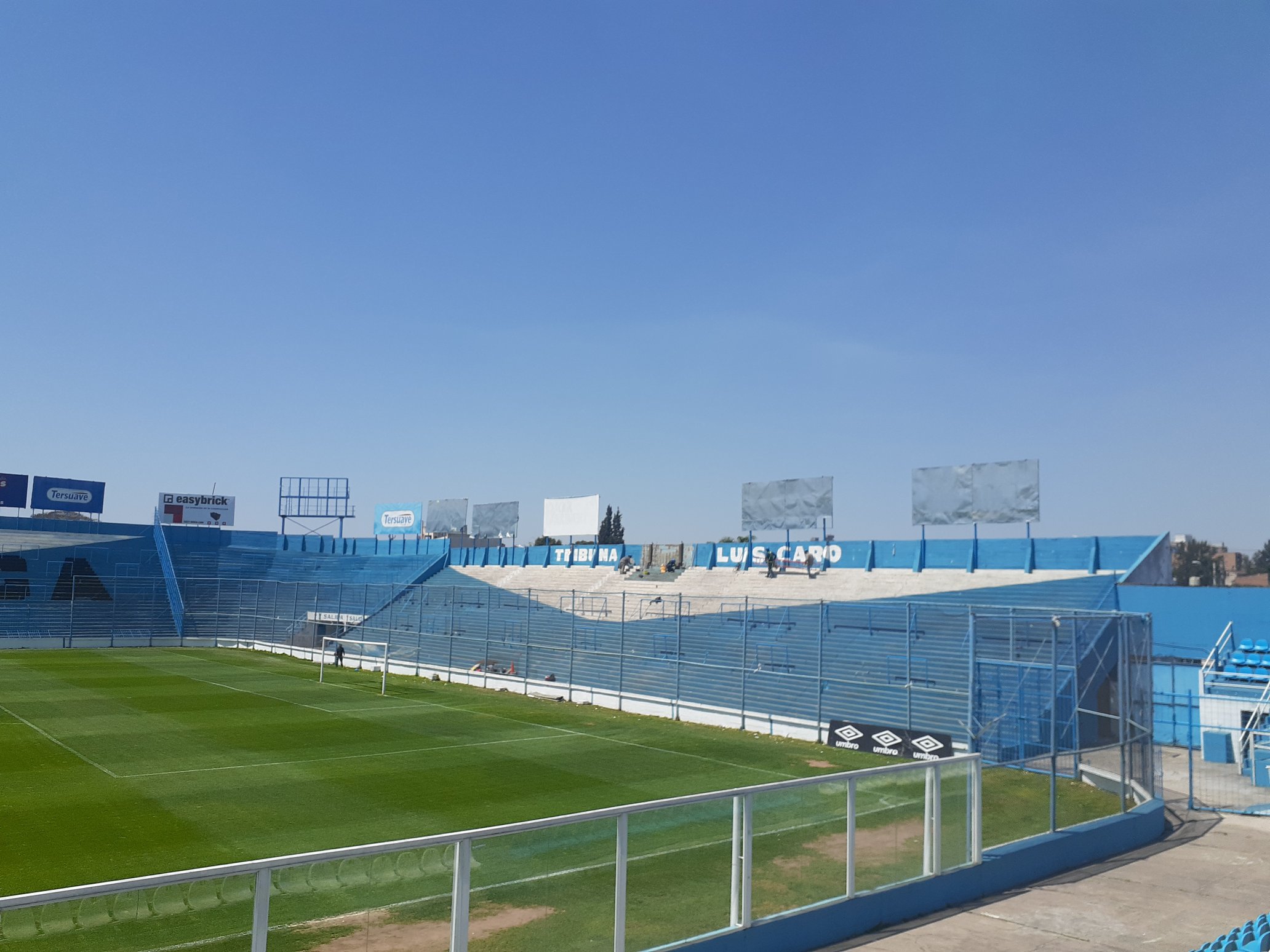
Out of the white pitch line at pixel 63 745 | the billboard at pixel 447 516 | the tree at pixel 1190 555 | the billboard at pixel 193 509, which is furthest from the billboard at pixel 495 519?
the tree at pixel 1190 555

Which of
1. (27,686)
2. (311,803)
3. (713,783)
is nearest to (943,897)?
(713,783)

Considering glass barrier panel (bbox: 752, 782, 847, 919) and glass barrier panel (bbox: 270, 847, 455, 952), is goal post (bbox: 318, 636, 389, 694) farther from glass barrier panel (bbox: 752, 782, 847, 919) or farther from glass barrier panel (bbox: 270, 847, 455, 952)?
glass barrier panel (bbox: 270, 847, 455, 952)

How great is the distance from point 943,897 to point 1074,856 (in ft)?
10.1

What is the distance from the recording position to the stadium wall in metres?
8.91

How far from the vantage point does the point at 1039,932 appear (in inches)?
392

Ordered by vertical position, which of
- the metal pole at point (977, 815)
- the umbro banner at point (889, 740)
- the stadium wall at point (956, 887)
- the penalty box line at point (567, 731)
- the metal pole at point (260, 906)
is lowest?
the penalty box line at point (567, 731)

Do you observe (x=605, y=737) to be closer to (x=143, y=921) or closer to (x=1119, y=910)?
(x=1119, y=910)

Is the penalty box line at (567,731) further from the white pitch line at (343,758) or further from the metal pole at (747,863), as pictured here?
the metal pole at (747,863)

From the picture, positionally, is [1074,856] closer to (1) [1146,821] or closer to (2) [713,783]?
(1) [1146,821]

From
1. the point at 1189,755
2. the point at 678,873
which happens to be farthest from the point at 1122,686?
the point at 678,873

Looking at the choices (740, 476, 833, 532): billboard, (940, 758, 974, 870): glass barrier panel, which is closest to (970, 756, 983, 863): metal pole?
(940, 758, 974, 870): glass barrier panel

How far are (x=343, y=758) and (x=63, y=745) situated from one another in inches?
266

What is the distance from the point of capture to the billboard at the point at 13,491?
216ft

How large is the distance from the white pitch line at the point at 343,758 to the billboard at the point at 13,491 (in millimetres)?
56500
